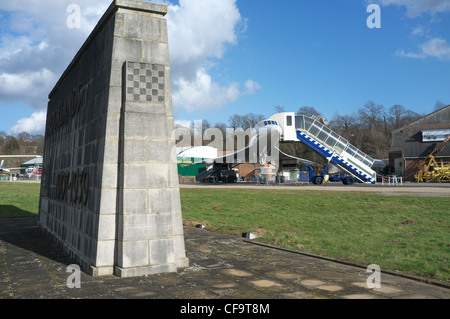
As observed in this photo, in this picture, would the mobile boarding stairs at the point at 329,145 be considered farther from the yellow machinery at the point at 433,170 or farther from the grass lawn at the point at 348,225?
the grass lawn at the point at 348,225

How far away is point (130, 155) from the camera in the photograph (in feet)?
20.7

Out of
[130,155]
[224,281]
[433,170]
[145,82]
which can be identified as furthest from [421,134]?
[130,155]

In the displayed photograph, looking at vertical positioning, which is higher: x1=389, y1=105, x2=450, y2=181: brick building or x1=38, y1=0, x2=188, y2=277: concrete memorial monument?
x1=389, y1=105, x2=450, y2=181: brick building

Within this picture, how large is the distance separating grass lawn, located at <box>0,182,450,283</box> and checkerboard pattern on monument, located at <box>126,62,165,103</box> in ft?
15.9

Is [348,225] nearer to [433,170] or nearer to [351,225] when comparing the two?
[351,225]

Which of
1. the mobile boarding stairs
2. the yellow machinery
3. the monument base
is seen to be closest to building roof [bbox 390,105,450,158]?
the yellow machinery

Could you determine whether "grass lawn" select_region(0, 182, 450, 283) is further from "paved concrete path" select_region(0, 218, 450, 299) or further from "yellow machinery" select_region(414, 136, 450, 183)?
"yellow machinery" select_region(414, 136, 450, 183)

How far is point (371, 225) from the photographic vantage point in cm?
1243

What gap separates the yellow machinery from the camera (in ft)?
154

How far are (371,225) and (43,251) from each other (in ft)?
32.7

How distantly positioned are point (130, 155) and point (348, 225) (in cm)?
884

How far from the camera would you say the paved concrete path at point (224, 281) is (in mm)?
4977

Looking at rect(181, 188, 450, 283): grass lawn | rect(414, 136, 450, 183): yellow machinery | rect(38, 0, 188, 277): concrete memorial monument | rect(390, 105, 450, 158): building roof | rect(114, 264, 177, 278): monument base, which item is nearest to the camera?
rect(114, 264, 177, 278): monument base
